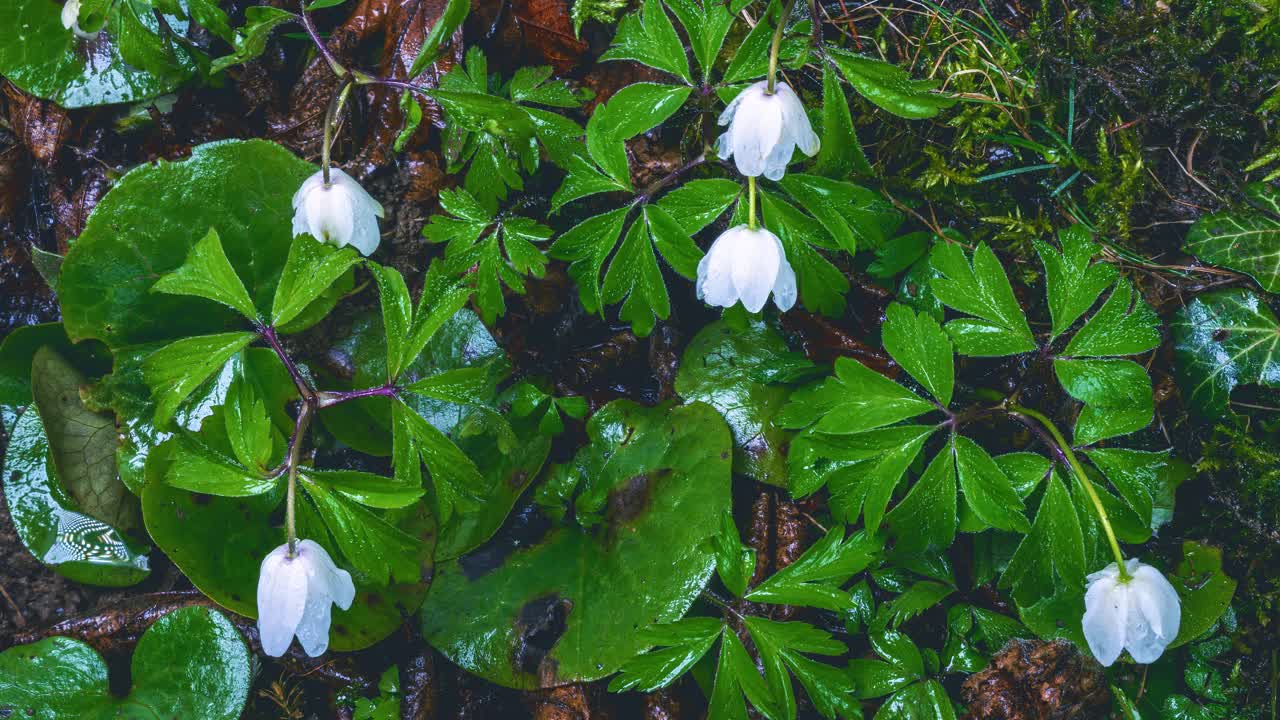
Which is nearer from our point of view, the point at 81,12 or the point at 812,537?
the point at 81,12

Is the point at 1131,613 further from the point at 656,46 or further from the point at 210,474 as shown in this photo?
the point at 210,474

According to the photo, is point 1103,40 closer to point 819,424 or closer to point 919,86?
point 919,86

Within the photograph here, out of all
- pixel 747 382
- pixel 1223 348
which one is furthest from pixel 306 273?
pixel 1223 348

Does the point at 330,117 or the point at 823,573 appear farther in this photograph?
the point at 823,573

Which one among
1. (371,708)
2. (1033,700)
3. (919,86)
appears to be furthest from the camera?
(371,708)

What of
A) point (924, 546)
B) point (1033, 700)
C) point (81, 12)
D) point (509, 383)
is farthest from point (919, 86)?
point (81, 12)

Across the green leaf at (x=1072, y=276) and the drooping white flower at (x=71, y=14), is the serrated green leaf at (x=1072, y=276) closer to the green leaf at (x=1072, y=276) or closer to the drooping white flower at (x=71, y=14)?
the green leaf at (x=1072, y=276)

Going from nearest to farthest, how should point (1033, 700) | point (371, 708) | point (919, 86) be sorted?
point (919, 86)
point (1033, 700)
point (371, 708)

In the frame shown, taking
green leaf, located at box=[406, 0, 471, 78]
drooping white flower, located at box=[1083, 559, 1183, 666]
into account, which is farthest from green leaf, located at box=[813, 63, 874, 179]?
drooping white flower, located at box=[1083, 559, 1183, 666]
